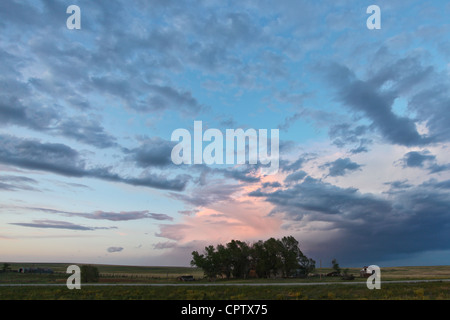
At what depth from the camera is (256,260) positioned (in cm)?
9662

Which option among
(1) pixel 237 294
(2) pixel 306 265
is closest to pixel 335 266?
(2) pixel 306 265

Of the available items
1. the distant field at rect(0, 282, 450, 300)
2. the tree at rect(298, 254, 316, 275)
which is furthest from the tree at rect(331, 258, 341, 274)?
the distant field at rect(0, 282, 450, 300)

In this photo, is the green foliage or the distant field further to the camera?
the green foliage

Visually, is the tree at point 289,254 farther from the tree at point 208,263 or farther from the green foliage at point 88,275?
the green foliage at point 88,275

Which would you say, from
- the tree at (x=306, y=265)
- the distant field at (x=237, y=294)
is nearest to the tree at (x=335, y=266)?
the tree at (x=306, y=265)

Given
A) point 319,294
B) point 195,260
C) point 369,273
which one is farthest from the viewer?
point 195,260

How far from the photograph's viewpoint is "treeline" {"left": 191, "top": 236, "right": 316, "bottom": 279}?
301ft

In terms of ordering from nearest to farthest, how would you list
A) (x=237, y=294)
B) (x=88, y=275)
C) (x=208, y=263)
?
(x=237, y=294) < (x=88, y=275) < (x=208, y=263)

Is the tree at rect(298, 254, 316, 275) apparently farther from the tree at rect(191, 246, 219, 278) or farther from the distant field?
the distant field

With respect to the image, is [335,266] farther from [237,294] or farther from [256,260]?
[237,294]
